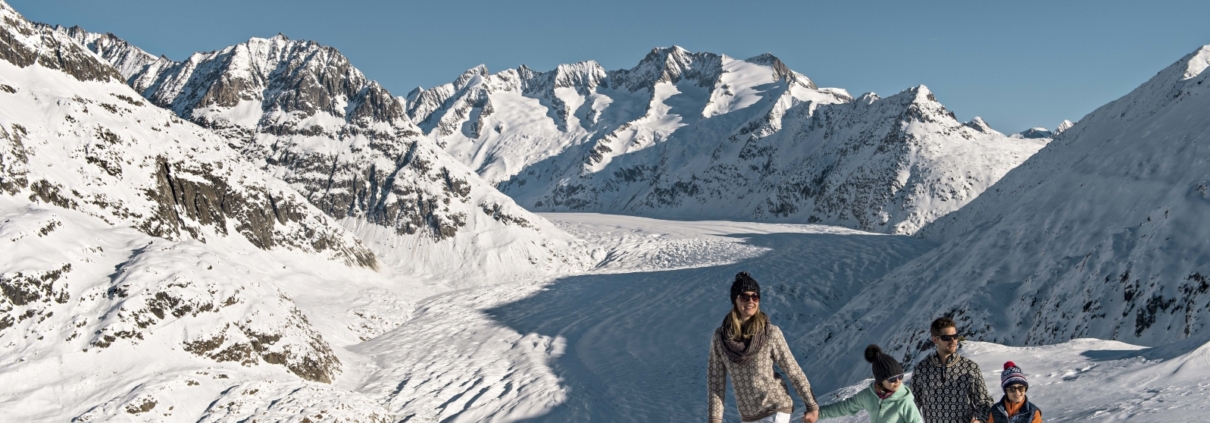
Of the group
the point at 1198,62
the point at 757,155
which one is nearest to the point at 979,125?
the point at 757,155

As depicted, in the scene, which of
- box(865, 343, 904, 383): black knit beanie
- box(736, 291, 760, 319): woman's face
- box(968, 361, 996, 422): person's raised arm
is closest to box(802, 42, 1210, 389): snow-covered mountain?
box(968, 361, 996, 422): person's raised arm

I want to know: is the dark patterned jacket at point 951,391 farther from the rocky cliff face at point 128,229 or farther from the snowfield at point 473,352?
the rocky cliff face at point 128,229

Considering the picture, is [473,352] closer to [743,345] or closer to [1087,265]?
[1087,265]

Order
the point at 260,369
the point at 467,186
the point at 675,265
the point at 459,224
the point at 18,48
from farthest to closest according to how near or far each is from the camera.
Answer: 1. the point at 467,186
2. the point at 459,224
3. the point at 675,265
4. the point at 18,48
5. the point at 260,369

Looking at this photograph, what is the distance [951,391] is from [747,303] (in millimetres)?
2694

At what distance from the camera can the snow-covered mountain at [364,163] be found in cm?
5994

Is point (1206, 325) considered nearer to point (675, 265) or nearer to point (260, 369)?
point (260, 369)

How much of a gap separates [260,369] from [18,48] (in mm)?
35113

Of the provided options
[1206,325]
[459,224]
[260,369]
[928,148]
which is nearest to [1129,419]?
[1206,325]

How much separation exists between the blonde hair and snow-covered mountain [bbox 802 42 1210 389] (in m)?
14.6

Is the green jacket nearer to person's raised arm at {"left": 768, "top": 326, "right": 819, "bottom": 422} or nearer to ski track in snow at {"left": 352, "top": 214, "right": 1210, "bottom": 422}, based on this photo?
person's raised arm at {"left": 768, "top": 326, "right": 819, "bottom": 422}

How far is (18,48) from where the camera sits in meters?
42.9

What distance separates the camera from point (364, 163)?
2648 inches

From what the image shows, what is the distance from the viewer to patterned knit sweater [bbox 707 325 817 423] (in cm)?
577
